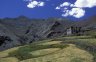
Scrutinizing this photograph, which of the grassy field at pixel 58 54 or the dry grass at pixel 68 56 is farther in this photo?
the grassy field at pixel 58 54

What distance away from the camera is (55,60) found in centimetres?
3966

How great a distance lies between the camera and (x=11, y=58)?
44375 mm

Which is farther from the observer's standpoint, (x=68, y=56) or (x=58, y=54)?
(x=58, y=54)

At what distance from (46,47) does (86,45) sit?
26.1ft

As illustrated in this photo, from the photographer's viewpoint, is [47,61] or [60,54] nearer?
[47,61]

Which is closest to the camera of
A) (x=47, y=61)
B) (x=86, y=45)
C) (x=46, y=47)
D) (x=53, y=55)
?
(x=47, y=61)

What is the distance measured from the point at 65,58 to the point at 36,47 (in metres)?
12.4

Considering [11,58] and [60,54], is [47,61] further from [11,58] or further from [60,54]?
[11,58]

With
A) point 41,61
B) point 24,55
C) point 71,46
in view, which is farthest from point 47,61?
point 71,46

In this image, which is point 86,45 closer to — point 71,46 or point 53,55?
point 71,46

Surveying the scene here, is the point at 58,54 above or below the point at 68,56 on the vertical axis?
above

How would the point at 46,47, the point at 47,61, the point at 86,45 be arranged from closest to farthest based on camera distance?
the point at 47,61 < the point at 86,45 < the point at 46,47

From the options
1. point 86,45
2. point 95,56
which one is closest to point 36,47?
point 86,45

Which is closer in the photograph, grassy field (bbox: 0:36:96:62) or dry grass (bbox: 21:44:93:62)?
dry grass (bbox: 21:44:93:62)
